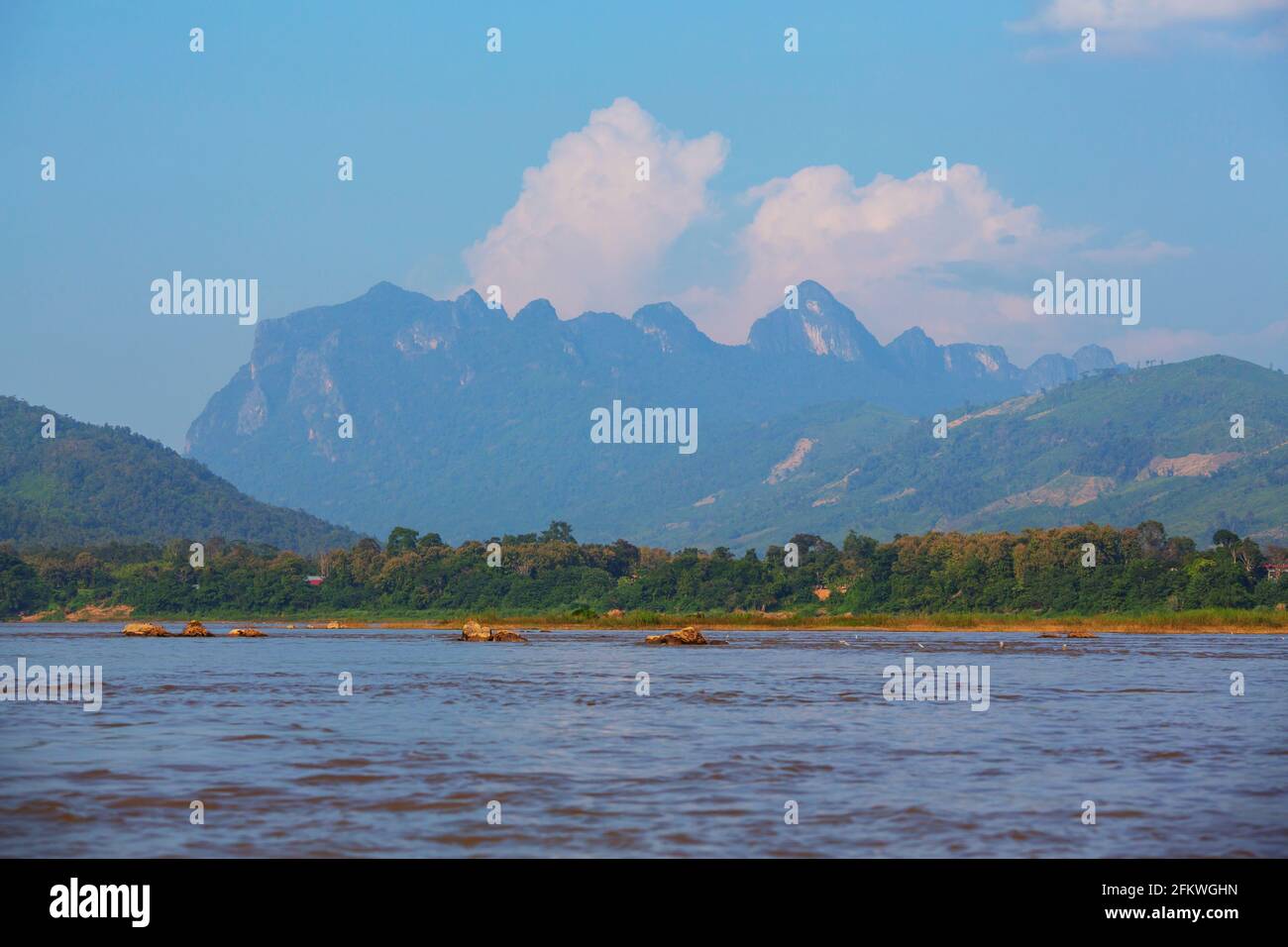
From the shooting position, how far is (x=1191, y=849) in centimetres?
2284

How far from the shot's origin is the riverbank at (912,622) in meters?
136

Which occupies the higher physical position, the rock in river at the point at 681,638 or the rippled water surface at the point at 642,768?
the rippled water surface at the point at 642,768

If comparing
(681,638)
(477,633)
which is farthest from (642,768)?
(477,633)

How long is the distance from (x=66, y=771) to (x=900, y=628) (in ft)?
422

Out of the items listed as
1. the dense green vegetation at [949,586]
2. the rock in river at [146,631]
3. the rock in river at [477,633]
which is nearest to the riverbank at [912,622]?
the dense green vegetation at [949,586]

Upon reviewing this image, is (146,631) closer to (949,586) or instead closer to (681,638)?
(681,638)

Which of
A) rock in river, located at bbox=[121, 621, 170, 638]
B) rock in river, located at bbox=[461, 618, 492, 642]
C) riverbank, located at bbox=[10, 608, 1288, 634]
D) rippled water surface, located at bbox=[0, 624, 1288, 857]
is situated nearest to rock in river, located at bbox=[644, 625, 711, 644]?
rock in river, located at bbox=[461, 618, 492, 642]

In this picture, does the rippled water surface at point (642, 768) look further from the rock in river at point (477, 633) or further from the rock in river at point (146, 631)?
the rock in river at point (146, 631)

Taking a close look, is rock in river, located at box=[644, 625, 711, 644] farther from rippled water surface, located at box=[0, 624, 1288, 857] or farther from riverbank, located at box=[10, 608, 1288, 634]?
rippled water surface, located at box=[0, 624, 1288, 857]

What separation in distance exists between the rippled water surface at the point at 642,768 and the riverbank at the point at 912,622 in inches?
2982

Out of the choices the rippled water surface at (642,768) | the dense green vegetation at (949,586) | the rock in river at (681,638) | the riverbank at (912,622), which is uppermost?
the dense green vegetation at (949,586)

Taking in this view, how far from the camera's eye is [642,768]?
106 ft

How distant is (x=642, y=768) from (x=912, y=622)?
409 feet
